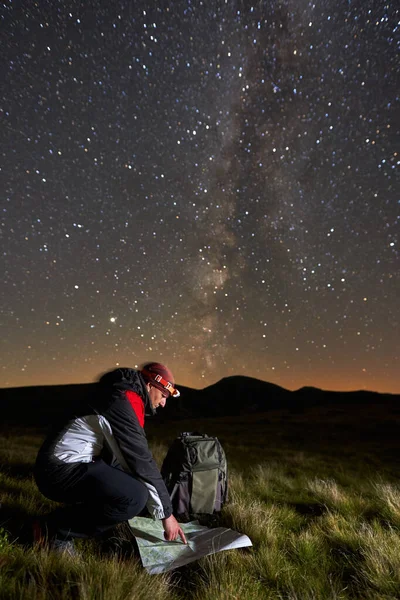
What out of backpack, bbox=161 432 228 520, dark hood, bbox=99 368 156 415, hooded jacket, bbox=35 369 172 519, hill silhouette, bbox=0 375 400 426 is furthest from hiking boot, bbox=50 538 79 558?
backpack, bbox=161 432 228 520

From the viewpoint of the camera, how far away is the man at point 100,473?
2666mm

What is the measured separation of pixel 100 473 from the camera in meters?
2.73

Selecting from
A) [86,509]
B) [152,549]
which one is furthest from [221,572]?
[86,509]

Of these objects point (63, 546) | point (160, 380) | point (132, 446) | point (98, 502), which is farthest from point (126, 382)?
point (63, 546)

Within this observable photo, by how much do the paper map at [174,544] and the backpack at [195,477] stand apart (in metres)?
0.40

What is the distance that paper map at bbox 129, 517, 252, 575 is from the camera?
2.64 metres

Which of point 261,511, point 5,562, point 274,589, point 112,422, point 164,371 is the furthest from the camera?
point 261,511

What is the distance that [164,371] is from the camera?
123 inches

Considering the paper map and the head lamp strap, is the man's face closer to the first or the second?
the head lamp strap

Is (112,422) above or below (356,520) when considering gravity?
above

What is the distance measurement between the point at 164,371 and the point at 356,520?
2742 millimetres

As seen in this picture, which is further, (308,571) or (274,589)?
(308,571)

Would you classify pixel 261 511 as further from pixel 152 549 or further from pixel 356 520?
pixel 152 549

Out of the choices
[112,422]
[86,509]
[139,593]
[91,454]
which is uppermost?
[112,422]
